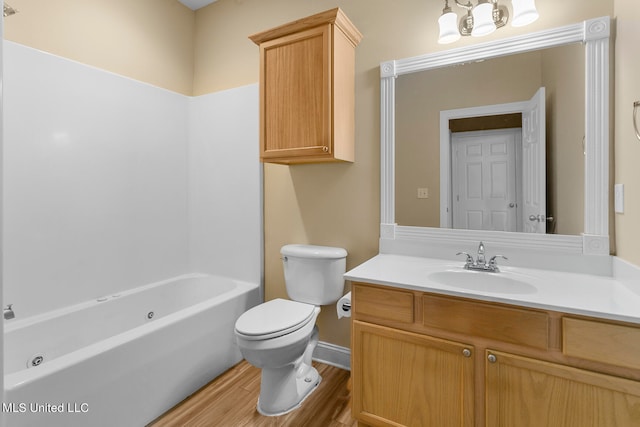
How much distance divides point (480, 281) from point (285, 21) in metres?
2.15

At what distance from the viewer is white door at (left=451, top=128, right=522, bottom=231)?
65.0 inches

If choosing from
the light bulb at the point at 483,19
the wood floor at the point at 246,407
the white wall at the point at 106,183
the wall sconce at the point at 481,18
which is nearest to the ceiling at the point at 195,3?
the white wall at the point at 106,183

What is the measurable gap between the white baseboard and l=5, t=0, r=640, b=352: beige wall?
0.05 m

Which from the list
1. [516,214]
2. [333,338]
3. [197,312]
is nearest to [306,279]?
[333,338]

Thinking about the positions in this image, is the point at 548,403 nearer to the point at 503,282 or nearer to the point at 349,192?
the point at 503,282

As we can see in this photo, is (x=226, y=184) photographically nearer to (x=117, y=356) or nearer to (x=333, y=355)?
(x=117, y=356)

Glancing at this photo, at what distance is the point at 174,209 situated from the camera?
8.69 ft

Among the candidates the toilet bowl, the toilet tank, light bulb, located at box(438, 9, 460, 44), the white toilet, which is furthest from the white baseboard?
light bulb, located at box(438, 9, 460, 44)

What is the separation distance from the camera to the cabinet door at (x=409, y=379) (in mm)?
1251

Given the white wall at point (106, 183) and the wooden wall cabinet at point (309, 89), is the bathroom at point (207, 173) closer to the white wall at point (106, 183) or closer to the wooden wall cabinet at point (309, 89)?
the white wall at point (106, 183)

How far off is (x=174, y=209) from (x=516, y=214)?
244cm

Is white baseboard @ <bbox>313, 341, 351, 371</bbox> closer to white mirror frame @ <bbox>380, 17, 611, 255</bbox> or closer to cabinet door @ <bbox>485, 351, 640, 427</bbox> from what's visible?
white mirror frame @ <bbox>380, 17, 611, 255</bbox>

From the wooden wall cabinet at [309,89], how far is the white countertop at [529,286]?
0.74m
